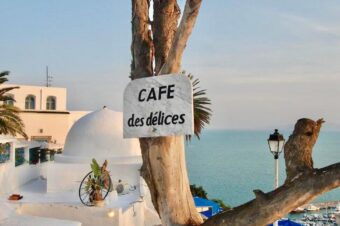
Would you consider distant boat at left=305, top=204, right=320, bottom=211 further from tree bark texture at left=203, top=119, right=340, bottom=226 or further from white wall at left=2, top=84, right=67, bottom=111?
tree bark texture at left=203, top=119, right=340, bottom=226

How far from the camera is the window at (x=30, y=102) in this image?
3972 cm

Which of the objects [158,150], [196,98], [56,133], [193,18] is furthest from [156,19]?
[56,133]

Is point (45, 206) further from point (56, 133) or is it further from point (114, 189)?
point (56, 133)

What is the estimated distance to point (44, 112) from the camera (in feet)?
124

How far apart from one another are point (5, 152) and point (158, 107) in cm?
1234

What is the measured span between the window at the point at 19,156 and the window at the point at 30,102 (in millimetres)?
24403

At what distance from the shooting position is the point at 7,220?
8898mm

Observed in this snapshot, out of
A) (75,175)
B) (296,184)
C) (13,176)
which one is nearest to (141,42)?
(296,184)

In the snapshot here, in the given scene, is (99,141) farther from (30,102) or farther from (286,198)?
(30,102)

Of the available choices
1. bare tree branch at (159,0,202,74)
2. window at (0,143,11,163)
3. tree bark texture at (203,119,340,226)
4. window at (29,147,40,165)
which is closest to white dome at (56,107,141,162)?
window at (0,143,11,163)

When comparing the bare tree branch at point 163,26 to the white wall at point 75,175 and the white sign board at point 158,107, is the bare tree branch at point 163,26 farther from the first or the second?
the white wall at point 75,175

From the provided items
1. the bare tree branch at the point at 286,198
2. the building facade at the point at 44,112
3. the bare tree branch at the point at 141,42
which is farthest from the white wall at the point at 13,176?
the building facade at the point at 44,112

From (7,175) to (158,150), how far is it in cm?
1210

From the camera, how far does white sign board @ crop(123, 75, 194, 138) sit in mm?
3318
